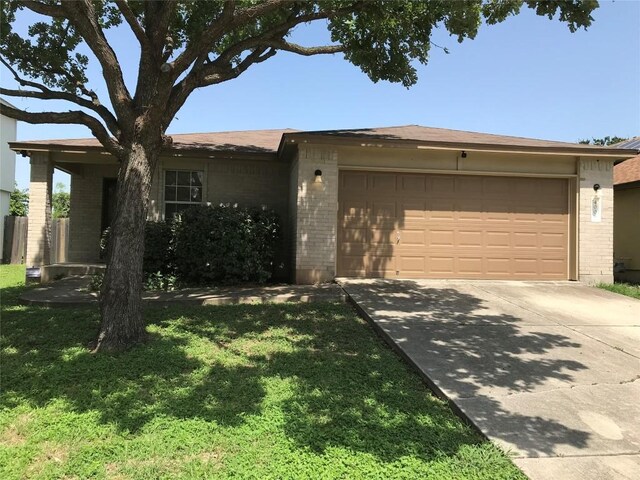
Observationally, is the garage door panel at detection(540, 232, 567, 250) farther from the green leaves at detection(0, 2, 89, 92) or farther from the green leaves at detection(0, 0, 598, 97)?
the green leaves at detection(0, 2, 89, 92)

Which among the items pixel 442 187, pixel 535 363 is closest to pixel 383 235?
pixel 442 187

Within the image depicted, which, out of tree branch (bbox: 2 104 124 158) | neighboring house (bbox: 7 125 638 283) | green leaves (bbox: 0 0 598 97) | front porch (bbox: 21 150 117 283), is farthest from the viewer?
front porch (bbox: 21 150 117 283)

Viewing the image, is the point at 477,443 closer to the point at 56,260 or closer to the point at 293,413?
the point at 293,413

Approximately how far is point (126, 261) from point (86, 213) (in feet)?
28.6

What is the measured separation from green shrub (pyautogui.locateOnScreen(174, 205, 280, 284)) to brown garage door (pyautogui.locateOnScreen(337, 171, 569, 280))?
1871 mm

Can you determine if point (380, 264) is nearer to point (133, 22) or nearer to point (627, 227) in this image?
point (133, 22)

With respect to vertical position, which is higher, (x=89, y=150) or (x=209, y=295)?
(x=89, y=150)

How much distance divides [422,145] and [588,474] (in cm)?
795

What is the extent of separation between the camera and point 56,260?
14.8m

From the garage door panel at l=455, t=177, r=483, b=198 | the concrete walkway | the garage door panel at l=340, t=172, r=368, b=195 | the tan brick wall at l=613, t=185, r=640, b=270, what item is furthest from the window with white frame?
the tan brick wall at l=613, t=185, r=640, b=270

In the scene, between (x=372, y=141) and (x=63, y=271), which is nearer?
(x=372, y=141)

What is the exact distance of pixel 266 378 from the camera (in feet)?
15.7

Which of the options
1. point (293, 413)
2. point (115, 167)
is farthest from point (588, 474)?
point (115, 167)

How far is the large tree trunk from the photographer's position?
5.66m
